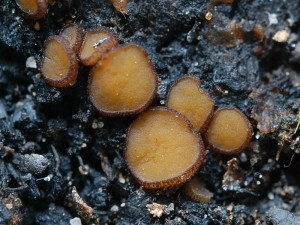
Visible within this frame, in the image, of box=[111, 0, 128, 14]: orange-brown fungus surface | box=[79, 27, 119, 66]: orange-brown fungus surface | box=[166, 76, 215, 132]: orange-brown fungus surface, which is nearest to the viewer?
box=[79, 27, 119, 66]: orange-brown fungus surface

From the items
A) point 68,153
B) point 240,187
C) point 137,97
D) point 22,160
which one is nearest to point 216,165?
point 240,187

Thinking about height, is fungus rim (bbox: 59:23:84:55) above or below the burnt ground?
above

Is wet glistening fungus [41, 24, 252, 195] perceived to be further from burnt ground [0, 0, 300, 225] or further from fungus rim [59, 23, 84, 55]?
burnt ground [0, 0, 300, 225]

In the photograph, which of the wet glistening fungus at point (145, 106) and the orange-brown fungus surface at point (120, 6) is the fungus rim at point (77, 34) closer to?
the wet glistening fungus at point (145, 106)

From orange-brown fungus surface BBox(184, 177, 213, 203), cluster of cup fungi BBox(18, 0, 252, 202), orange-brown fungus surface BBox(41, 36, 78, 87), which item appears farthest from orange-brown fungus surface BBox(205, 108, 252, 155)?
orange-brown fungus surface BBox(41, 36, 78, 87)

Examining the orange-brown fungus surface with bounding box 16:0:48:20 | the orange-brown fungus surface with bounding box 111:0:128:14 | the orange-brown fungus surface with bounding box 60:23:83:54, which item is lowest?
the orange-brown fungus surface with bounding box 60:23:83:54

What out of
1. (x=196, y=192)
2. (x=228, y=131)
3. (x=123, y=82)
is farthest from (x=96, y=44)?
(x=196, y=192)

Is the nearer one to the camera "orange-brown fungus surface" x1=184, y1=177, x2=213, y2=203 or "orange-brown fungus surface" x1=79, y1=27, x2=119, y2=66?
"orange-brown fungus surface" x1=79, y1=27, x2=119, y2=66

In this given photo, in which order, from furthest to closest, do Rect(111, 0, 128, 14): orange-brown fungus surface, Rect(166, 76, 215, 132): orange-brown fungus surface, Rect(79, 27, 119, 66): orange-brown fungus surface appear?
Rect(111, 0, 128, 14): orange-brown fungus surface
Rect(166, 76, 215, 132): orange-brown fungus surface
Rect(79, 27, 119, 66): orange-brown fungus surface
